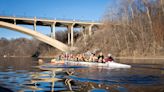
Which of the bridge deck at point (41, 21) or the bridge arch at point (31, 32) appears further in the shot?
the bridge deck at point (41, 21)

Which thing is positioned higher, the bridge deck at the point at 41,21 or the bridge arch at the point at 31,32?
the bridge deck at the point at 41,21

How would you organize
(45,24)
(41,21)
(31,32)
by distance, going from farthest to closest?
1. (45,24)
2. (41,21)
3. (31,32)

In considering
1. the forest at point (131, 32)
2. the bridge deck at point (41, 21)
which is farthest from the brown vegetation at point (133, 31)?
the bridge deck at point (41, 21)

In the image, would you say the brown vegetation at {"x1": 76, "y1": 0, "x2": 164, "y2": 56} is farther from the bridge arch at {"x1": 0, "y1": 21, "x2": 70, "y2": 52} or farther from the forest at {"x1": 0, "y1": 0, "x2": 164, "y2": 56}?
the bridge arch at {"x1": 0, "y1": 21, "x2": 70, "y2": 52}

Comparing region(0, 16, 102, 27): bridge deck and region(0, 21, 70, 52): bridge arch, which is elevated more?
region(0, 16, 102, 27): bridge deck

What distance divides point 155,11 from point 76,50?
1757 centimetres

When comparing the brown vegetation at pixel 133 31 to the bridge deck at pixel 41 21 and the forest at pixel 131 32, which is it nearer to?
the forest at pixel 131 32

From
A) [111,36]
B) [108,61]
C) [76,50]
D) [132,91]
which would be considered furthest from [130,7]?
[132,91]

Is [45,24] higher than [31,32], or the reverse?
[45,24]

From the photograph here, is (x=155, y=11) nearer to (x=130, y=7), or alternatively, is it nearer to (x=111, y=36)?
(x=130, y=7)

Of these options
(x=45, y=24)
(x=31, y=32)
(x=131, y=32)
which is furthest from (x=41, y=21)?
(x=131, y=32)

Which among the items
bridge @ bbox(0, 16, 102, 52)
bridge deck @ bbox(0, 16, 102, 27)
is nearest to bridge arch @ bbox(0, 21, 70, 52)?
bridge @ bbox(0, 16, 102, 52)

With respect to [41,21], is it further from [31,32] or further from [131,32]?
[131,32]

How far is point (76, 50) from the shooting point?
6206cm
